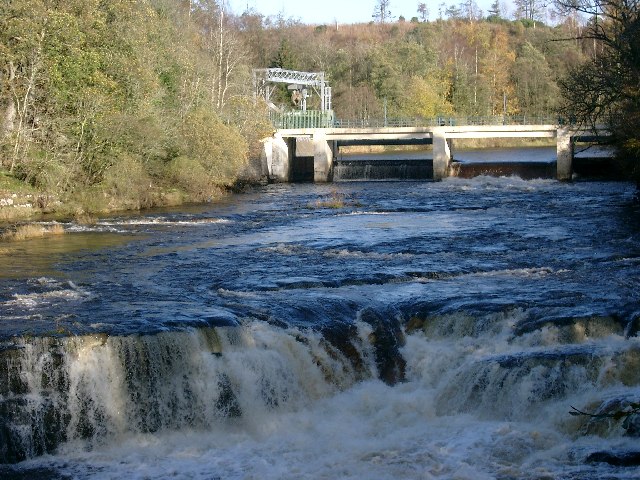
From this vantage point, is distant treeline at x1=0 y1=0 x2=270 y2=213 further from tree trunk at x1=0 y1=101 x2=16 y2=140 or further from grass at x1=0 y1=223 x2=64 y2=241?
grass at x1=0 y1=223 x2=64 y2=241

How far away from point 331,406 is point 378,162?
46.2m

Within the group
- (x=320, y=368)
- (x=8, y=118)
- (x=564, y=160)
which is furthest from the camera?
(x=564, y=160)

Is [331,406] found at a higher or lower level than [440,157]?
lower

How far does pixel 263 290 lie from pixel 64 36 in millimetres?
21142

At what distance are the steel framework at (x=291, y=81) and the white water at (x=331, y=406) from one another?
2053 inches

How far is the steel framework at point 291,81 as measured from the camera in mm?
70938

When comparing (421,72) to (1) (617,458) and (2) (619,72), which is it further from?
(1) (617,458)

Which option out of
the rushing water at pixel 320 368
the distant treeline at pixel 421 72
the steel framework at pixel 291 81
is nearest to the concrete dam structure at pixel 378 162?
the steel framework at pixel 291 81

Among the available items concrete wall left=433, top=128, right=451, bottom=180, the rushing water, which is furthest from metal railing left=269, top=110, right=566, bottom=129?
the rushing water

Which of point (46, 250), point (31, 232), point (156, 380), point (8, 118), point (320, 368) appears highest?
point (8, 118)

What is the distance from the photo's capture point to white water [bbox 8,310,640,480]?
13.7 m

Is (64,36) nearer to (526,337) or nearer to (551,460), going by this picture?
(526,337)

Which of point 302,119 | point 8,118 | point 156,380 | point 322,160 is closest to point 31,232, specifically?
point 8,118

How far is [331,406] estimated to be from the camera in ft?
53.9
